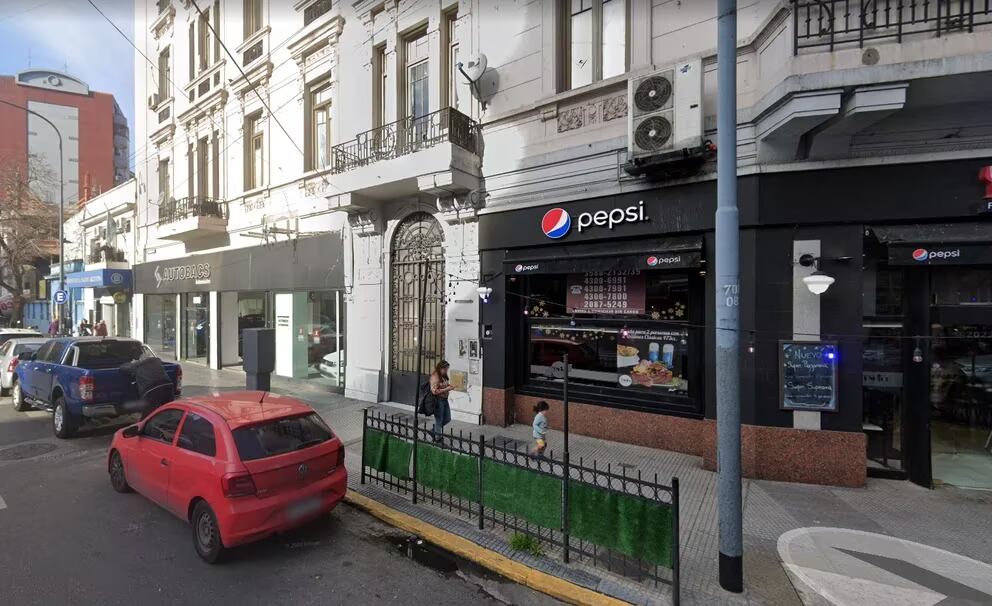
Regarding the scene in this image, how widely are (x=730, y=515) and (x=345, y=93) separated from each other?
12.2 m

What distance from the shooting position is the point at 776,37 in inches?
241

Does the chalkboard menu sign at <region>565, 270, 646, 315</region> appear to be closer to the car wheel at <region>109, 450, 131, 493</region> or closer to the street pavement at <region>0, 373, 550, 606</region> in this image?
the street pavement at <region>0, 373, 550, 606</region>

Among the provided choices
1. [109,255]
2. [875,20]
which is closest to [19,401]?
[109,255]

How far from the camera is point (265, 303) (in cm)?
1452

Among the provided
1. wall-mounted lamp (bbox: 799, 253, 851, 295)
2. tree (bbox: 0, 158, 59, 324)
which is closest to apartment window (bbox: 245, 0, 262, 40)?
wall-mounted lamp (bbox: 799, 253, 851, 295)

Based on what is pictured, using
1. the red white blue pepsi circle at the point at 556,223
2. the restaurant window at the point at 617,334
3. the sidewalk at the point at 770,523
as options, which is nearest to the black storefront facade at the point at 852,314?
the restaurant window at the point at 617,334

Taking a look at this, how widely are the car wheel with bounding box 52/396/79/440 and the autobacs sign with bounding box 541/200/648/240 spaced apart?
30.7ft

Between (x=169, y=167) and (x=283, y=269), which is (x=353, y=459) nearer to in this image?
(x=283, y=269)

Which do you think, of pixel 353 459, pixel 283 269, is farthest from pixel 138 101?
pixel 353 459

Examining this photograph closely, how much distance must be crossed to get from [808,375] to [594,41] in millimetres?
6713

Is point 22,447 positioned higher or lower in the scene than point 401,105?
lower

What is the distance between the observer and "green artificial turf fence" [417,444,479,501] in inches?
Answer: 205

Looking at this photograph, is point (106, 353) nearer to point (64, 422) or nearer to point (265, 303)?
point (64, 422)

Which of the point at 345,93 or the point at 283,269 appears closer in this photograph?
the point at 345,93
